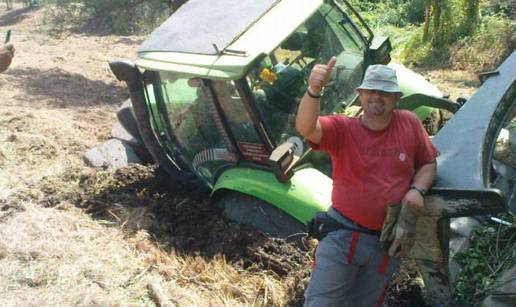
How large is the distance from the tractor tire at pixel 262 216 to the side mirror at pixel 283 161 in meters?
0.35

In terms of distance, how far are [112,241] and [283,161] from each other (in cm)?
168

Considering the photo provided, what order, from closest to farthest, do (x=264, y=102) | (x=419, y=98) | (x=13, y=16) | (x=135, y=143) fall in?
(x=264, y=102)
(x=419, y=98)
(x=135, y=143)
(x=13, y=16)

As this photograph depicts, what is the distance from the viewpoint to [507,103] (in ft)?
11.5

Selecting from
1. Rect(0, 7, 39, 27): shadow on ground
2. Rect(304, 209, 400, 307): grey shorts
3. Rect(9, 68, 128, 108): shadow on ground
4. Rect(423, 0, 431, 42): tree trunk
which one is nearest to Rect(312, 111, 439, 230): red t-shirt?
Rect(304, 209, 400, 307): grey shorts

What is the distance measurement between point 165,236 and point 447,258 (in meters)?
2.62

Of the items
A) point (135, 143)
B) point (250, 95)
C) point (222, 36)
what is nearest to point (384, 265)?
point (250, 95)

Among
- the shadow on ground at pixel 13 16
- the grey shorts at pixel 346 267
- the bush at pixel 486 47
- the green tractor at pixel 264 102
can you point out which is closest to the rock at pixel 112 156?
the green tractor at pixel 264 102

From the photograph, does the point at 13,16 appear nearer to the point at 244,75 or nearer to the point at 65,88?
the point at 65,88

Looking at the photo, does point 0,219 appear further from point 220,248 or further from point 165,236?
point 220,248

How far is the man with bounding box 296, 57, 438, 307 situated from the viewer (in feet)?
9.70

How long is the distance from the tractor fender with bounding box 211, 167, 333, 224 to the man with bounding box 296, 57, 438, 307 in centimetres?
104

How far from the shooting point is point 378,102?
118 inches

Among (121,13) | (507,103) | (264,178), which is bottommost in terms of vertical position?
(121,13)

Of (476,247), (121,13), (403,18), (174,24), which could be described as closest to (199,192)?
(174,24)
